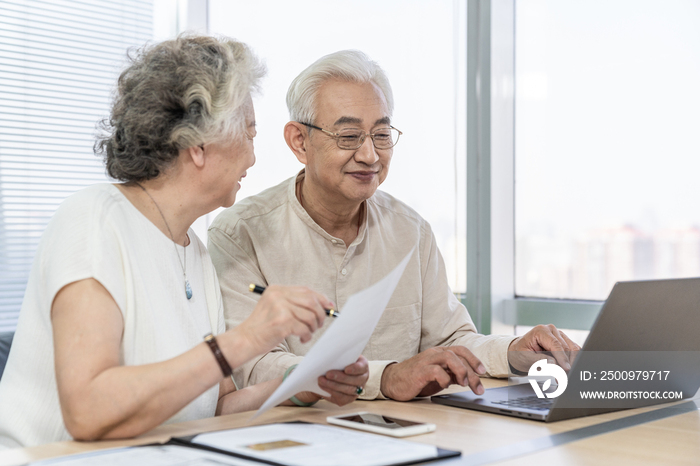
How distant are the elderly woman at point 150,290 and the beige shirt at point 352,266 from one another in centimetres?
24

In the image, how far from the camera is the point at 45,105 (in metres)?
2.35

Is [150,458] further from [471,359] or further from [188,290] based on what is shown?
[471,359]

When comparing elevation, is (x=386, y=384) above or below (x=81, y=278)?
below

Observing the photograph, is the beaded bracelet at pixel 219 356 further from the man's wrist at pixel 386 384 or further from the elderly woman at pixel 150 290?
the man's wrist at pixel 386 384

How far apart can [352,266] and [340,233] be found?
106mm

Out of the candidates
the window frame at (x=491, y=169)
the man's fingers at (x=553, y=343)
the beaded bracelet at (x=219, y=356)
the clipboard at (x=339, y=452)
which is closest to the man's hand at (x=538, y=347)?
the man's fingers at (x=553, y=343)

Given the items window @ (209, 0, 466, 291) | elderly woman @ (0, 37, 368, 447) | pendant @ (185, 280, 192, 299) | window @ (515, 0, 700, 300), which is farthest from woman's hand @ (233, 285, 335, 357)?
window @ (209, 0, 466, 291)

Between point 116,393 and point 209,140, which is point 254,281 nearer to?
point 209,140

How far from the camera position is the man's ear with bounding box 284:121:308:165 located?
6.23 ft

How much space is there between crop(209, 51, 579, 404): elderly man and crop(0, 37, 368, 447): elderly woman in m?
0.29

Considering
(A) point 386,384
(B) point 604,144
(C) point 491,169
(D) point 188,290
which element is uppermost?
(B) point 604,144

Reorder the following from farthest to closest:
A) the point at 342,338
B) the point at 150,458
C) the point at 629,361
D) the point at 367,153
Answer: the point at 367,153 < the point at 629,361 < the point at 342,338 < the point at 150,458

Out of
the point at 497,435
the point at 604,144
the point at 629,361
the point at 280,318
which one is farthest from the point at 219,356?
the point at 604,144

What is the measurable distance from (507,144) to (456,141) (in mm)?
236
